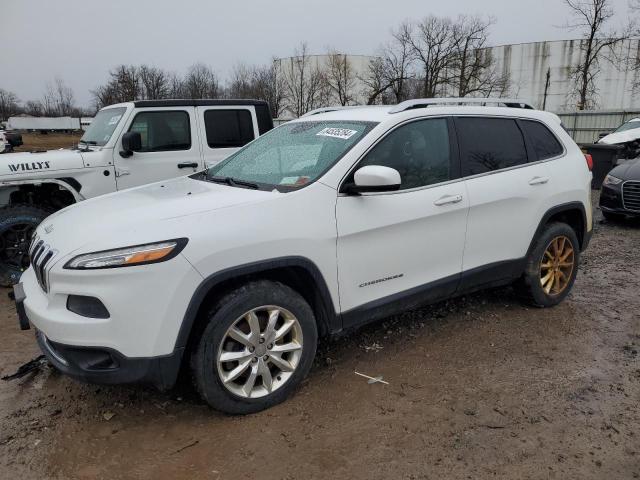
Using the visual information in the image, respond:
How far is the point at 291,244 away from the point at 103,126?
Answer: 441 centimetres

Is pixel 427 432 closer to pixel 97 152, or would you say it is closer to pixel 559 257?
pixel 559 257

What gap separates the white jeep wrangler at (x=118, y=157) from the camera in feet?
17.2

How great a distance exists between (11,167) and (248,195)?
3.65 m

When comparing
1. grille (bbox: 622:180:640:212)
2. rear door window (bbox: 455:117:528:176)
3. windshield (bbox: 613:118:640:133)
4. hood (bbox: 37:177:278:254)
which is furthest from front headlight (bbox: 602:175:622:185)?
windshield (bbox: 613:118:640:133)

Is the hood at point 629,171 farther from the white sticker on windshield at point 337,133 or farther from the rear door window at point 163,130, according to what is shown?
the rear door window at point 163,130

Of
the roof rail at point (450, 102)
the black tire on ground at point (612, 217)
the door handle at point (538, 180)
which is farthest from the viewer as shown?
the black tire on ground at point (612, 217)

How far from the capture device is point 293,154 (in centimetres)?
355

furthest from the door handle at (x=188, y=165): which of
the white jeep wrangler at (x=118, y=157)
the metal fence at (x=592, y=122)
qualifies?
the metal fence at (x=592, y=122)

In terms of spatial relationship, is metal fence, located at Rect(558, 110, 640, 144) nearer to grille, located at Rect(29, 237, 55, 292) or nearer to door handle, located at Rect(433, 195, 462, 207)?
door handle, located at Rect(433, 195, 462, 207)

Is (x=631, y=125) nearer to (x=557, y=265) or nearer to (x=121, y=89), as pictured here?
(x=557, y=265)

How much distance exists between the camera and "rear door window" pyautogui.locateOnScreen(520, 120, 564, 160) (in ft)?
13.9

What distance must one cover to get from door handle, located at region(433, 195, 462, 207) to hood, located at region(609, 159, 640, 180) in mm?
6005

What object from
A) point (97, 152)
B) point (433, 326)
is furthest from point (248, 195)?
point (97, 152)

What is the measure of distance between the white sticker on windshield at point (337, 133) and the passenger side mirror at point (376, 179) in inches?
18.0
